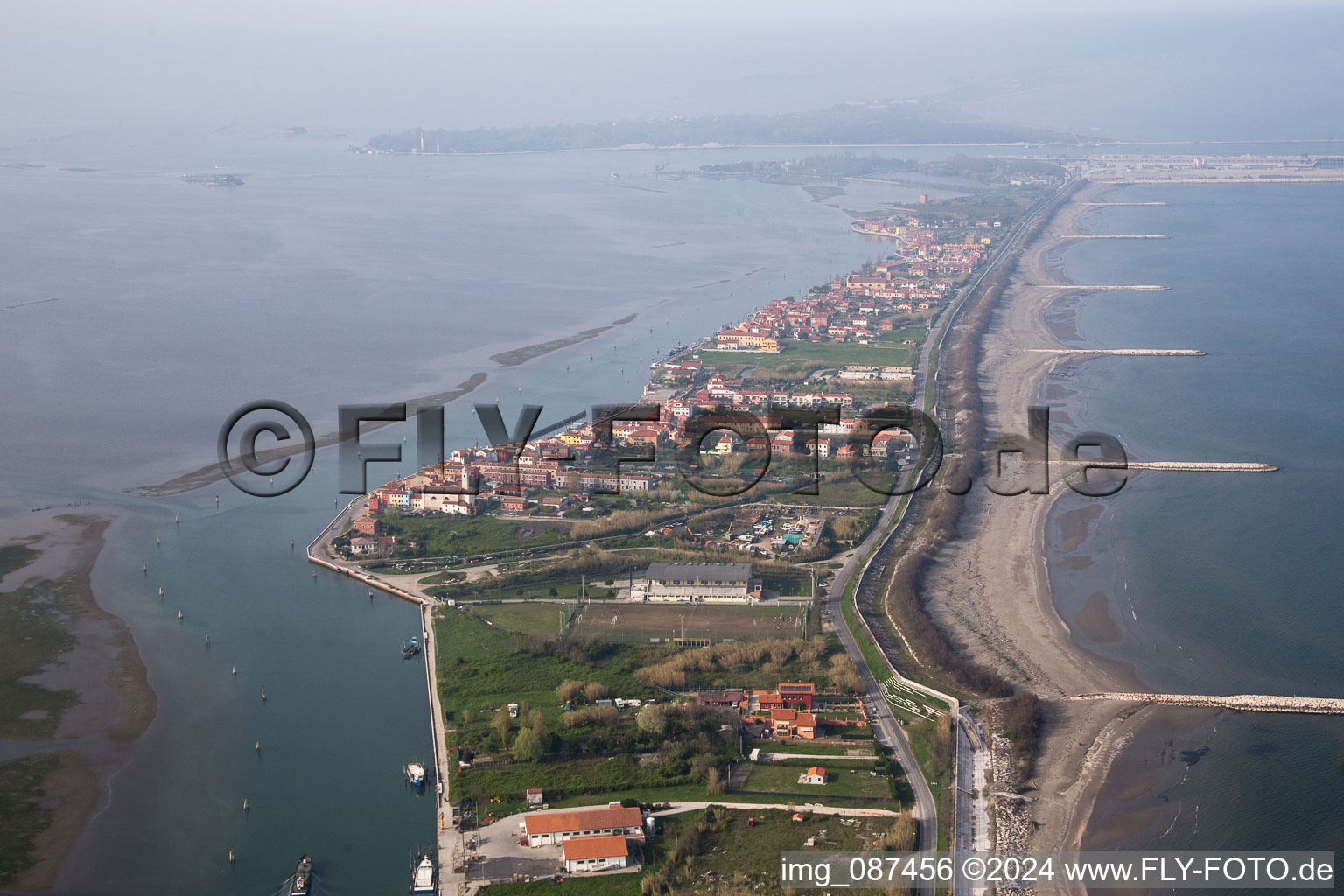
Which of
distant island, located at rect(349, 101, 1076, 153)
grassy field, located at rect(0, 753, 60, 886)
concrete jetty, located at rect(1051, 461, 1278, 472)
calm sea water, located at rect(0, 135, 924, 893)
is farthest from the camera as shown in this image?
distant island, located at rect(349, 101, 1076, 153)

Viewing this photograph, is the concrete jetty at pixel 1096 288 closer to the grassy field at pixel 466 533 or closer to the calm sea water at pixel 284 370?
the calm sea water at pixel 284 370

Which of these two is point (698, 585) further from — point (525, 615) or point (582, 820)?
point (582, 820)

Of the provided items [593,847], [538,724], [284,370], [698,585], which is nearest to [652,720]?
[538,724]

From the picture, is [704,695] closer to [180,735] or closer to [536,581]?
[536,581]

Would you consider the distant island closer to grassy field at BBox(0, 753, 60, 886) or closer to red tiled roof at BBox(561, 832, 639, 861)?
grassy field at BBox(0, 753, 60, 886)

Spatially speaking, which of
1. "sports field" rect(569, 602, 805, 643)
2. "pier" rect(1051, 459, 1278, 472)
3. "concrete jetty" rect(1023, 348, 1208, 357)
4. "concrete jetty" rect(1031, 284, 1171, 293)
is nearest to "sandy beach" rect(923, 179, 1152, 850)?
"pier" rect(1051, 459, 1278, 472)
